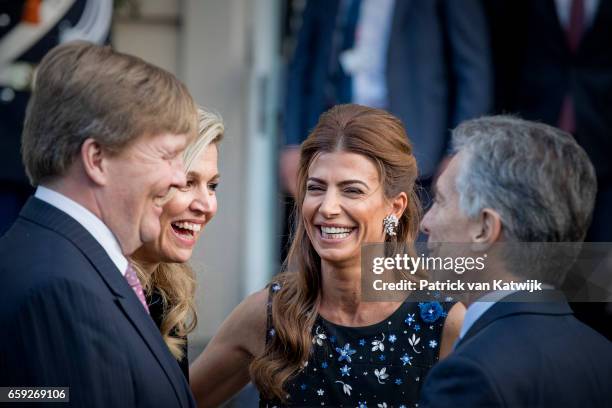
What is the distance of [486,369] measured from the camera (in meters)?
2.05

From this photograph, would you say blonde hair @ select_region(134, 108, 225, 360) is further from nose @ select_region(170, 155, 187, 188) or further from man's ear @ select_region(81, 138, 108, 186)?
man's ear @ select_region(81, 138, 108, 186)

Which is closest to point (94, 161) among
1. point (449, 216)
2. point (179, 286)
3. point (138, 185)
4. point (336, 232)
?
point (138, 185)

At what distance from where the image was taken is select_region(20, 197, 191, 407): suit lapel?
2.15 metres

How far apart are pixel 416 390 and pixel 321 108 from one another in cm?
219

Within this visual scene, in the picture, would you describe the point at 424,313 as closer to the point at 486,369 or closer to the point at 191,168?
the point at 191,168

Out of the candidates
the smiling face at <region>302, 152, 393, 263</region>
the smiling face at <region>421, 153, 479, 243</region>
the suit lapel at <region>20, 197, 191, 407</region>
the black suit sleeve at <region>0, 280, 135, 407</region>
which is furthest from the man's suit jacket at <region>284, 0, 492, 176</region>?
the black suit sleeve at <region>0, 280, 135, 407</region>

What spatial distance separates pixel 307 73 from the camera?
5145 millimetres

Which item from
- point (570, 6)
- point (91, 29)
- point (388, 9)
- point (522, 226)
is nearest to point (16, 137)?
point (91, 29)

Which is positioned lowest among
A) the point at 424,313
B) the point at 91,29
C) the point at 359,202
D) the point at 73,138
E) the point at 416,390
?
the point at 416,390

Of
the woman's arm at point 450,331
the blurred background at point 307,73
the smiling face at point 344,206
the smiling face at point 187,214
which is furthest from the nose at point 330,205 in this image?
the blurred background at point 307,73

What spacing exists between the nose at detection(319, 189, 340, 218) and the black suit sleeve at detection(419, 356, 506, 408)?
3.34 ft

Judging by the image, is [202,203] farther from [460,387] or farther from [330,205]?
[460,387]

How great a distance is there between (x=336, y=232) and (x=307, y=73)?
7.01 feet

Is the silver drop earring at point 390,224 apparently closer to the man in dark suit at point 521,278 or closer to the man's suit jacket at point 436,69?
the man in dark suit at point 521,278
